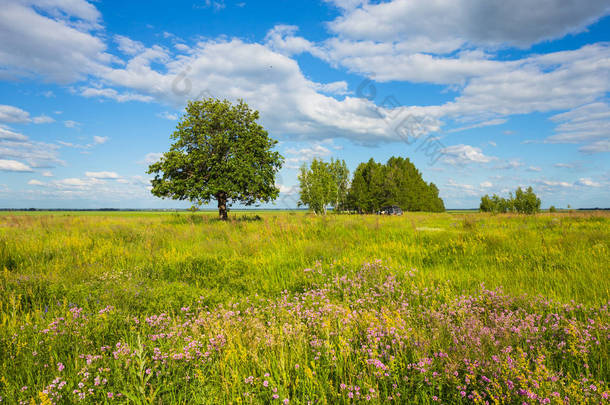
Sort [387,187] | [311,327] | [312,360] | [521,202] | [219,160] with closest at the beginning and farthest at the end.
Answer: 1. [312,360]
2. [311,327]
3. [219,160]
4. [387,187]
5. [521,202]

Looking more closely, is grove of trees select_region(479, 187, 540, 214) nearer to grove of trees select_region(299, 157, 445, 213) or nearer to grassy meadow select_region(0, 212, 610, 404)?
grove of trees select_region(299, 157, 445, 213)

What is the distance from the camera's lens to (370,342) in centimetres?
299

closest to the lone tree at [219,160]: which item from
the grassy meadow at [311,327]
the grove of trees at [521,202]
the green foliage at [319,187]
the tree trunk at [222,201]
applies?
the tree trunk at [222,201]

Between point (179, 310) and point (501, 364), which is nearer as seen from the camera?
point (501, 364)

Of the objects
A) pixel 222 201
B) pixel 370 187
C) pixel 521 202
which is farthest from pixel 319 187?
pixel 521 202

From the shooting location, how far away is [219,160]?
2209 cm

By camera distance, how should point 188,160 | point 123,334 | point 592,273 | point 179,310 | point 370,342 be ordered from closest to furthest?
point 370,342
point 123,334
point 179,310
point 592,273
point 188,160

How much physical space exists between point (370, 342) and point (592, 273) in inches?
208

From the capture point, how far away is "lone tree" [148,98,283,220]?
21.0 meters

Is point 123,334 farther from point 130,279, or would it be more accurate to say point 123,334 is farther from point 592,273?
point 592,273

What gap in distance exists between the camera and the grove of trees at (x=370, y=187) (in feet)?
207

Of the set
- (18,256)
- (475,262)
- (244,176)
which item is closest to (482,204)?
(244,176)

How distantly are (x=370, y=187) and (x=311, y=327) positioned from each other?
207 ft

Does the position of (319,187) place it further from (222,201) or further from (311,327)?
(311,327)
